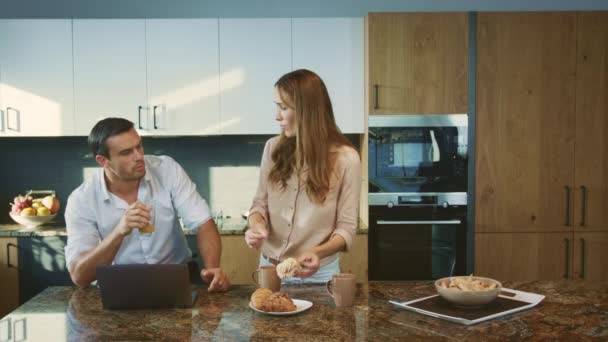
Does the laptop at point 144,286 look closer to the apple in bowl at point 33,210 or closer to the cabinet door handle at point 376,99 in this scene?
the cabinet door handle at point 376,99

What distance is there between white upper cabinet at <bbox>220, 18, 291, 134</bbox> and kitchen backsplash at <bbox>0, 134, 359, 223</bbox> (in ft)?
1.44

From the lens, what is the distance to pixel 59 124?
366 centimetres

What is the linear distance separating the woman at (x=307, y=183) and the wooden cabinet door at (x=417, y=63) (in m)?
1.36

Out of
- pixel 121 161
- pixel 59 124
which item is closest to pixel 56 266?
pixel 59 124

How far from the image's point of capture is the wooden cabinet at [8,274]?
138 inches

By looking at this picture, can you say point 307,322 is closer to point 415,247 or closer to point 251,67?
point 415,247

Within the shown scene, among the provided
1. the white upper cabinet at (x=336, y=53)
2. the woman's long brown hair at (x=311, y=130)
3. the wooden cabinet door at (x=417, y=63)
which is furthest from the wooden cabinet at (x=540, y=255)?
the woman's long brown hair at (x=311, y=130)

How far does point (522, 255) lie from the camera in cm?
359

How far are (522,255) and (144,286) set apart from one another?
8.56 ft

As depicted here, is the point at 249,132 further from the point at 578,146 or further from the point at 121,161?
the point at 578,146

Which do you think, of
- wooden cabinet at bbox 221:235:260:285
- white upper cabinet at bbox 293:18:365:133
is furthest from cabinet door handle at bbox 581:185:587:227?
wooden cabinet at bbox 221:235:260:285

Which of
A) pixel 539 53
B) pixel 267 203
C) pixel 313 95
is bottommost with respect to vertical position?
pixel 267 203

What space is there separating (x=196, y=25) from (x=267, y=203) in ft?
5.74

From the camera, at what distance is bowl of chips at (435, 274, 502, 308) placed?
1649 millimetres
